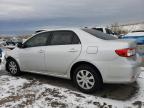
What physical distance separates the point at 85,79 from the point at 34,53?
1.90 meters

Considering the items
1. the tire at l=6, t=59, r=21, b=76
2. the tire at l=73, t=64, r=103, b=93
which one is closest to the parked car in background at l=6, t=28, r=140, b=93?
the tire at l=73, t=64, r=103, b=93

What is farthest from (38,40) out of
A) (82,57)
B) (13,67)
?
(82,57)

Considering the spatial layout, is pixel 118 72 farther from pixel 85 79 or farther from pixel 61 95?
pixel 61 95

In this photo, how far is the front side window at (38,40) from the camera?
632cm

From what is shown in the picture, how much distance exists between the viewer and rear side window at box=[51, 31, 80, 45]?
565 cm

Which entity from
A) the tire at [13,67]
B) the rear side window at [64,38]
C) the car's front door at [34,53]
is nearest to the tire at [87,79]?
the rear side window at [64,38]

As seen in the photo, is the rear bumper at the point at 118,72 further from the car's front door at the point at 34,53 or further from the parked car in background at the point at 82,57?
the car's front door at the point at 34,53

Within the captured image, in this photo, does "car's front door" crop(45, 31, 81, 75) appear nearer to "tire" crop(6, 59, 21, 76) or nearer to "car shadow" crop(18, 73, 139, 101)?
"car shadow" crop(18, 73, 139, 101)

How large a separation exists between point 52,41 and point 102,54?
173 cm

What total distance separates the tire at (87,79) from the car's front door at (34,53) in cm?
125

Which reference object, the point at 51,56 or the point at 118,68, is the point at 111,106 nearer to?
the point at 118,68

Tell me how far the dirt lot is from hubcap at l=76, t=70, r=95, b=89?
22cm

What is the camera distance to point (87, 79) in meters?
5.25

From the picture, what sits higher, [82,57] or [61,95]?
[82,57]
